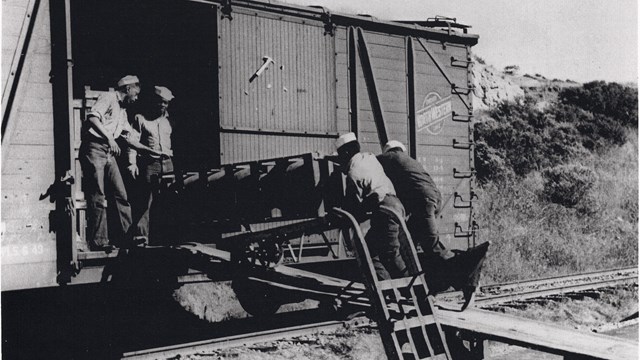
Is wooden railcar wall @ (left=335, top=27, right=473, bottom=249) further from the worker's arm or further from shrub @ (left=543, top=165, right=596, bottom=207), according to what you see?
shrub @ (left=543, top=165, right=596, bottom=207)

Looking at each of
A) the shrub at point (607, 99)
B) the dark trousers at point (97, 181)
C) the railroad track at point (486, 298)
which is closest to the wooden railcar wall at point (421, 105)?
the railroad track at point (486, 298)

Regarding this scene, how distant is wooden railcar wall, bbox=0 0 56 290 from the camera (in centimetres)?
592

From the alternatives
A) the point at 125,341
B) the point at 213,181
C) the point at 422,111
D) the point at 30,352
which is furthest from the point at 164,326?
the point at 422,111

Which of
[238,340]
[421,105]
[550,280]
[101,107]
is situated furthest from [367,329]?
[550,280]

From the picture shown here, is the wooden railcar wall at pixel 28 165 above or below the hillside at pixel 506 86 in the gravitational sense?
below

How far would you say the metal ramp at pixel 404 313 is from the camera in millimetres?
4766

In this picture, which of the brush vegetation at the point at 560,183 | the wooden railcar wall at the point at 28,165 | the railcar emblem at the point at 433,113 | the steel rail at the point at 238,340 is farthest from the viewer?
the brush vegetation at the point at 560,183

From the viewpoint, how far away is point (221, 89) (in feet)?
25.0

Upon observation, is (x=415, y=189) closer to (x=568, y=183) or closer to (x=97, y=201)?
(x=97, y=201)

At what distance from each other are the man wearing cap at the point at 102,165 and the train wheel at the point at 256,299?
1.70 meters

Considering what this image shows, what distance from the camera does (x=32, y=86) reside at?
6145mm

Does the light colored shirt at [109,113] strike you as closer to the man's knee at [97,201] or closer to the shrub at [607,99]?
the man's knee at [97,201]

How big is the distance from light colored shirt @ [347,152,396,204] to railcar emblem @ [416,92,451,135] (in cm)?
318

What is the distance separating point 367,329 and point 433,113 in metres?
3.51
